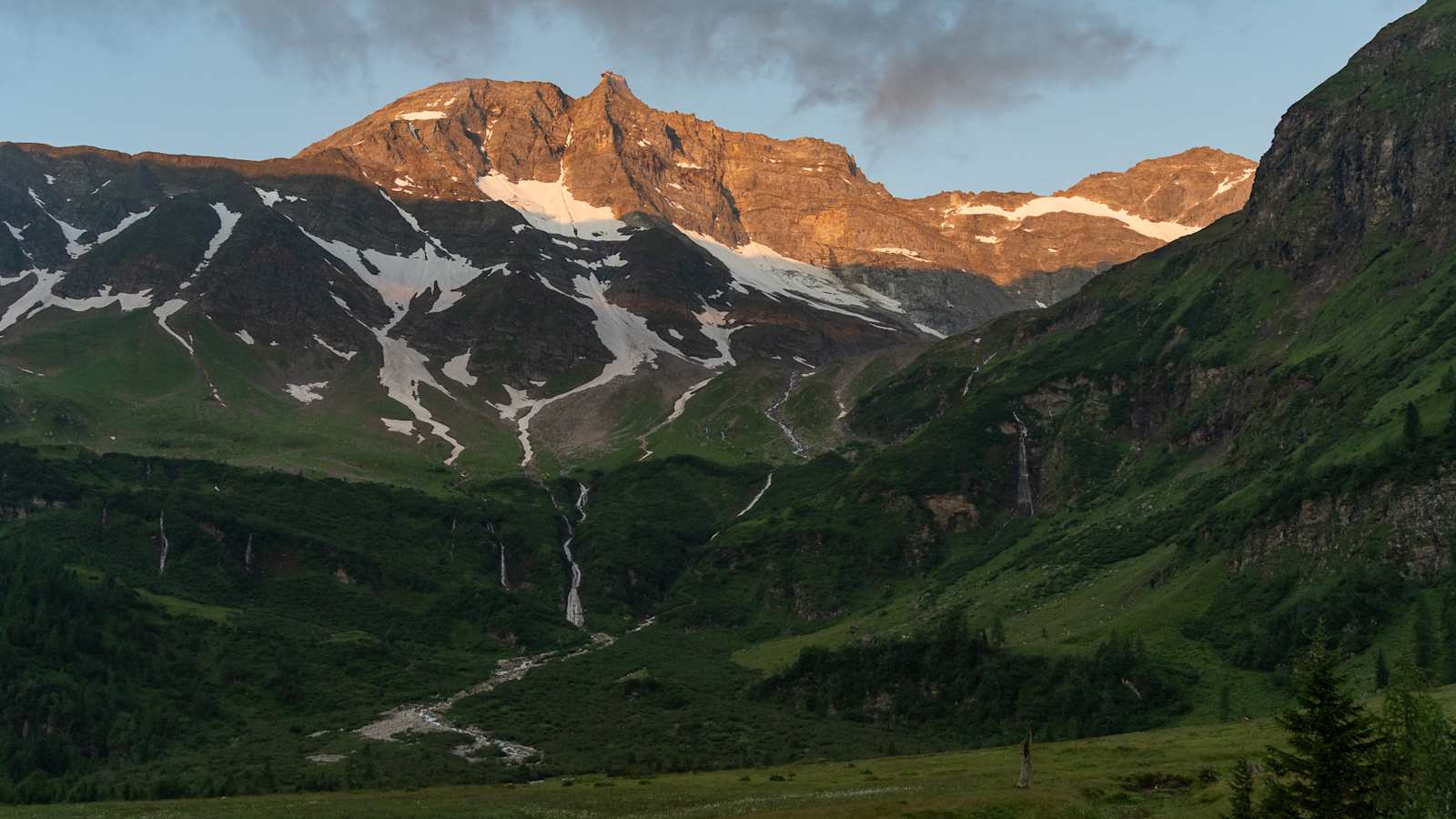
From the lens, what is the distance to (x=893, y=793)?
72250mm

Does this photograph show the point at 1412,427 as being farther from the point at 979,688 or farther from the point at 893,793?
the point at 893,793

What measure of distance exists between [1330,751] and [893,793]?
33.8m

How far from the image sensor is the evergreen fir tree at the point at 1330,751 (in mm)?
41719

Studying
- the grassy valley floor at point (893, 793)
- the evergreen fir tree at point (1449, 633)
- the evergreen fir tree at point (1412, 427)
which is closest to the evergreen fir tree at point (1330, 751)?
the grassy valley floor at point (893, 793)

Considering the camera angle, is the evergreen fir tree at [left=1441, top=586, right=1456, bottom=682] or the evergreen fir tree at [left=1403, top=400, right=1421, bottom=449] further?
the evergreen fir tree at [left=1403, top=400, right=1421, bottom=449]

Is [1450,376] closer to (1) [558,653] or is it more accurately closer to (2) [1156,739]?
(2) [1156,739]

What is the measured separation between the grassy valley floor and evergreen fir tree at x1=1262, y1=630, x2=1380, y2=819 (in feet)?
46.4

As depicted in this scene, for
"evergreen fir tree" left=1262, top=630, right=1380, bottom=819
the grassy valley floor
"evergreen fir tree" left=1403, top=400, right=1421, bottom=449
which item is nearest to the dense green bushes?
the grassy valley floor

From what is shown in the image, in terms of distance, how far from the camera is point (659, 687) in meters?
160

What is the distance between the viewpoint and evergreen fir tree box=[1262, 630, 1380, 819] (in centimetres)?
4172

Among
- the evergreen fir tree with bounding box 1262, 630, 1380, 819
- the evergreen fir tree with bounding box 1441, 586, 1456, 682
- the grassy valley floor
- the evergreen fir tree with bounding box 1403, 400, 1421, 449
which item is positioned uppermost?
the evergreen fir tree with bounding box 1403, 400, 1421, 449

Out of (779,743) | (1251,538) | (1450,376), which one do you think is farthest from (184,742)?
(1450,376)

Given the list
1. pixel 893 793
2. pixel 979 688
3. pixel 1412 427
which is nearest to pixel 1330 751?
pixel 893 793

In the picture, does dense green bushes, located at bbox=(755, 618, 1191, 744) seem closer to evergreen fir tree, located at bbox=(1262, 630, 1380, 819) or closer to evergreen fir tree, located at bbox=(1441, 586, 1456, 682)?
evergreen fir tree, located at bbox=(1441, 586, 1456, 682)
